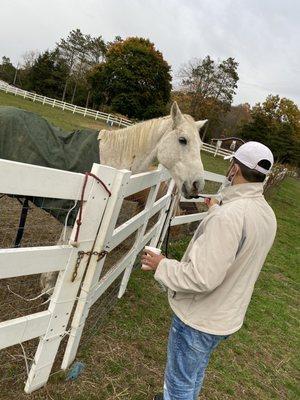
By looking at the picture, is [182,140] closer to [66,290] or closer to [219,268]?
[66,290]

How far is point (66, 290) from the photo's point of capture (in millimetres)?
2588

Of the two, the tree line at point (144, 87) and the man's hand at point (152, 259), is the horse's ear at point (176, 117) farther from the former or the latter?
the tree line at point (144, 87)

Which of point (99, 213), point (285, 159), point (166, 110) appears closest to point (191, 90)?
point (166, 110)

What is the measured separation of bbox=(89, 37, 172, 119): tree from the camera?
3862cm

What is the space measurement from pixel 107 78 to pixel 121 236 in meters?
39.5

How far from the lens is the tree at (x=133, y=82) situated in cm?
3862

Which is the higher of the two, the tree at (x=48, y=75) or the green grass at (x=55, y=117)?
the tree at (x=48, y=75)

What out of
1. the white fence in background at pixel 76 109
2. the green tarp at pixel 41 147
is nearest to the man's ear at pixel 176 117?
the green tarp at pixel 41 147

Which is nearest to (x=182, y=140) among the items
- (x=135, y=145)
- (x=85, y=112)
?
(x=135, y=145)

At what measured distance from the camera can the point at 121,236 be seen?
3.44m

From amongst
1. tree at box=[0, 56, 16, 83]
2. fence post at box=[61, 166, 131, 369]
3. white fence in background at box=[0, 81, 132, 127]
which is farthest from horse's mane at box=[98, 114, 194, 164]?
tree at box=[0, 56, 16, 83]

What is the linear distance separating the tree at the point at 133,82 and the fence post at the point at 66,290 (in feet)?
120

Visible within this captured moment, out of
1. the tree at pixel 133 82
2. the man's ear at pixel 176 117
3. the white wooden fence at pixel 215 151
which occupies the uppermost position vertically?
the tree at pixel 133 82

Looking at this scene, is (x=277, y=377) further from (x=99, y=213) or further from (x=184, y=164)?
(x=99, y=213)
